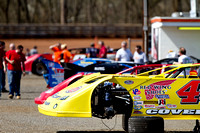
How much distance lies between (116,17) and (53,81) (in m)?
40.1

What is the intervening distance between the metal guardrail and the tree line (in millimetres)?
9594

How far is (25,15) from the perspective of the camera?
5256cm

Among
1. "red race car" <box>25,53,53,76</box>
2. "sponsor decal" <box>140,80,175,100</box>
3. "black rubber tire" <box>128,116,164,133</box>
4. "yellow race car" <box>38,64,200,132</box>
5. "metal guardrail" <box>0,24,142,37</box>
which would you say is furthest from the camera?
"metal guardrail" <box>0,24,142,37</box>

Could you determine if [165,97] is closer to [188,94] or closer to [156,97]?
[156,97]

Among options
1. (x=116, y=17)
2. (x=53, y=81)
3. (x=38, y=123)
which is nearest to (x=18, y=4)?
(x=116, y=17)

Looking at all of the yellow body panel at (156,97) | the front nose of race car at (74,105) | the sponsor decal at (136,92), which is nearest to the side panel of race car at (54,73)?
the front nose of race car at (74,105)

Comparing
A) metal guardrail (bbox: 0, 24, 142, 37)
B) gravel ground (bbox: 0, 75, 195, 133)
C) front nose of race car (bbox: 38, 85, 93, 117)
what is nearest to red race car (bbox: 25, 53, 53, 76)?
gravel ground (bbox: 0, 75, 195, 133)

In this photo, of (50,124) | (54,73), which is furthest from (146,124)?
(54,73)

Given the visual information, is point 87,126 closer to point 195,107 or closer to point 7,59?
point 195,107

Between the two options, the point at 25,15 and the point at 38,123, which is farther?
the point at 25,15

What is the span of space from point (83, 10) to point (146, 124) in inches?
1857

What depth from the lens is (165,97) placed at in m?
8.01

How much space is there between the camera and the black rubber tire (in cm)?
779

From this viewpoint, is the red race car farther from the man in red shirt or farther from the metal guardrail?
the metal guardrail
